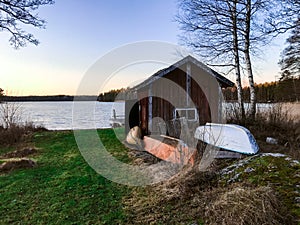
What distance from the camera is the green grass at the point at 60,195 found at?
3779 mm

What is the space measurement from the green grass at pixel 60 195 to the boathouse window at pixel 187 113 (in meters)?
3.08

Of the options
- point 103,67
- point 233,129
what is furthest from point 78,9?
point 233,129

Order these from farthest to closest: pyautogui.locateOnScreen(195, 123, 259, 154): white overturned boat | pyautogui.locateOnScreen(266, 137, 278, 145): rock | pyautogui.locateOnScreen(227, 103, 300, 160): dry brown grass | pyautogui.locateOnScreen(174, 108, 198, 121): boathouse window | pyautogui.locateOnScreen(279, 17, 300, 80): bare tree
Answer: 1. pyautogui.locateOnScreen(279, 17, 300, 80): bare tree
2. pyautogui.locateOnScreen(174, 108, 198, 121): boathouse window
3. pyautogui.locateOnScreen(227, 103, 300, 160): dry brown grass
4. pyautogui.locateOnScreen(266, 137, 278, 145): rock
5. pyautogui.locateOnScreen(195, 123, 259, 154): white overturned boat

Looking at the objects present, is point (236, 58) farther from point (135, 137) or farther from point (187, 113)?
point (135, 137)

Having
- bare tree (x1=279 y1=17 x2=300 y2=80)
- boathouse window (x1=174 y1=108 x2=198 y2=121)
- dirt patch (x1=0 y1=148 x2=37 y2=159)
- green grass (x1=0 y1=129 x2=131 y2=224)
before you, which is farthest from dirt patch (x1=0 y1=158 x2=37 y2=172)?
bare tree (x1=279 y1=17 x2=300 y2=80)

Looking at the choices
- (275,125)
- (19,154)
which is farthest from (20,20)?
(275,125)

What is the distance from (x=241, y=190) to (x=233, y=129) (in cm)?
320

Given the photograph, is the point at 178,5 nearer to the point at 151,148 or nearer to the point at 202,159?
the point at 151,148

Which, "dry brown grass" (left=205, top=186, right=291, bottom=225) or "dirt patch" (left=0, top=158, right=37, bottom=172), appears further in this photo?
"dirt patch" (left=0, top=158, right=37, bottom=172)

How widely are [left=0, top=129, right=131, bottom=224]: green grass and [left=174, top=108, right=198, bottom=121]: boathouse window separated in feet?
10.1

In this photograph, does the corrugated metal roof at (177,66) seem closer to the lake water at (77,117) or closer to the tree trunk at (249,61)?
the tree trunk at (249,61)

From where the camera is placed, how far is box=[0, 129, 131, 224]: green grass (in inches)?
149

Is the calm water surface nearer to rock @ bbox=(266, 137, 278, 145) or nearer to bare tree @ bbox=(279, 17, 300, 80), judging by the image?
rock @ bbox=(266, 137, 278, 145)

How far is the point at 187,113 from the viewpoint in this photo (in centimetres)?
952
